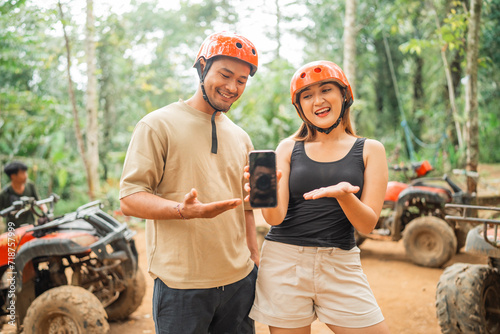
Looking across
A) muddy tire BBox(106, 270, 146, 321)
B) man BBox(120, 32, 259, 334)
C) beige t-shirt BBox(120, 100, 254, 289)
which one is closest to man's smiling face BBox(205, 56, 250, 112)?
man BBox(120, 32, 259, 334)

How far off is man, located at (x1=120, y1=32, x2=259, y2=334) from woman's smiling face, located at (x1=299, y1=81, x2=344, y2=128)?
0.37 m

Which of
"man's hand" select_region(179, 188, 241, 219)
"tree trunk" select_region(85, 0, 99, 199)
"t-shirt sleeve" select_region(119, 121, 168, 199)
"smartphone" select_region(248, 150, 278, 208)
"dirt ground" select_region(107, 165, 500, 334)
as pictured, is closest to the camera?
"man's hand" select_region(179, 188, 241, 219)

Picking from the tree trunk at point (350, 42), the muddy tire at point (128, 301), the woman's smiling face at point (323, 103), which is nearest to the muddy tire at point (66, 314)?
the muddy tire at point (128, 301)

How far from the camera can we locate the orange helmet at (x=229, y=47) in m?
2.11

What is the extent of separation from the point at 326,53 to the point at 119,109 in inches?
370

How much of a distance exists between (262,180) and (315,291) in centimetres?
69

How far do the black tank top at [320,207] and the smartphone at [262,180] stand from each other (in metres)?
0.39

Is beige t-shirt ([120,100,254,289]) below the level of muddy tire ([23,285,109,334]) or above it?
above

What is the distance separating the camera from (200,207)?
1687 millimetres

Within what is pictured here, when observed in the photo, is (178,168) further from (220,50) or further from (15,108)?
(15,108)

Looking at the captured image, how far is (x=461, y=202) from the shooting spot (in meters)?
5.91

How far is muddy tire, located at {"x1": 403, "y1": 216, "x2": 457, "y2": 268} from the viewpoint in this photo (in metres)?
5.88

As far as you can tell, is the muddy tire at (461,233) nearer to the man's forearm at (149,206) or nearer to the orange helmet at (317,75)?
the orange helmet at (317,75)

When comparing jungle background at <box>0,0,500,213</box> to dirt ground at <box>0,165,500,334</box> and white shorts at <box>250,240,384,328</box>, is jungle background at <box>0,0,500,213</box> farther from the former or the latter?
white shorts at <box>250,240,384,328</box>
